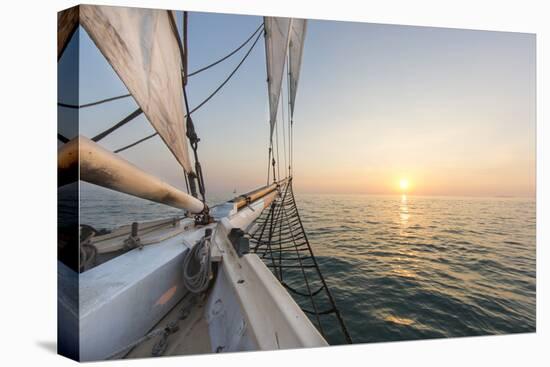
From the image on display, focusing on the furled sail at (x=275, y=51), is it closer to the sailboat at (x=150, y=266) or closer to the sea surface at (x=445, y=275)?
the sailboat at (x=150, y=266)

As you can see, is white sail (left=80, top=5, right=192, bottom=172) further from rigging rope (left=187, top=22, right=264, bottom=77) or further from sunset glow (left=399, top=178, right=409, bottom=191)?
sunset glow (left=399, top=178, right=409, bottom=191)

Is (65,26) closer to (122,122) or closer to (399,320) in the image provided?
(122,122)

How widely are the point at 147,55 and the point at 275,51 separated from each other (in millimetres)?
2866

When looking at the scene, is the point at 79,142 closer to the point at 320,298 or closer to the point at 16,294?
the point at 16,294

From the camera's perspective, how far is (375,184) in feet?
10.7

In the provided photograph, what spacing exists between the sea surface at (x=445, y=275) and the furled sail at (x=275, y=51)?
6.77 feet

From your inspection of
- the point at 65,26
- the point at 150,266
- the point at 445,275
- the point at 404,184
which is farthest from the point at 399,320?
the point at 65,26

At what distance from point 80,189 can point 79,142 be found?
0.58 m

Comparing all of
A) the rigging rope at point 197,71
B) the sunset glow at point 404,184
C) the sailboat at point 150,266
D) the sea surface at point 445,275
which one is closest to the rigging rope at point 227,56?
the rigging rope at point 197,71

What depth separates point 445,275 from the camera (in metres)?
2.61

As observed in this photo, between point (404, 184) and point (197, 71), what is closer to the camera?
point (197, 71)

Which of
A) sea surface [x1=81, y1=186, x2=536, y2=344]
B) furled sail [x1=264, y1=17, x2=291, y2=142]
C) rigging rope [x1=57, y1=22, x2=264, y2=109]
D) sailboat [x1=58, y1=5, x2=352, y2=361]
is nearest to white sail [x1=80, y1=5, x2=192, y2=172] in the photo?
sailboat [x1=58, y1=5, x2=352, y2=361]

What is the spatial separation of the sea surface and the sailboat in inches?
13.9

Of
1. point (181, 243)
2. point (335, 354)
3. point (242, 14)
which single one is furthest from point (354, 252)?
point (242, 14)
